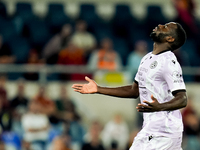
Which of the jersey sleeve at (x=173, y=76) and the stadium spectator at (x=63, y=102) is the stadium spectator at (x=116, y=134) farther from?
the jersey sleeve at (x=173, y=76)

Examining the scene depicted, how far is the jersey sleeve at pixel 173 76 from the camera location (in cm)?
452

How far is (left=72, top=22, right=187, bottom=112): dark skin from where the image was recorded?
4.28m

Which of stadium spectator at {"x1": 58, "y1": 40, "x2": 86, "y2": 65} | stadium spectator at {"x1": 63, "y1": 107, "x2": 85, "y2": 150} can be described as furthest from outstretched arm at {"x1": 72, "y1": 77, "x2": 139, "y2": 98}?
stadium spectator at {"x1": 58, "y1": 40, "x2": 86, "y2": 65}

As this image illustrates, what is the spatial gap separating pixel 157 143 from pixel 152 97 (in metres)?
0.63

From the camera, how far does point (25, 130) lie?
388 inches

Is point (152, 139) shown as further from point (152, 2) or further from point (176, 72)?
point (152, 2)

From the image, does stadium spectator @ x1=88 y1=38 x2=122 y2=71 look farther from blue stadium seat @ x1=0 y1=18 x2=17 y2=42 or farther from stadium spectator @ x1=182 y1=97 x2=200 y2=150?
blue stadium seat @ x1=0 y1=18 x2=17 y2=42

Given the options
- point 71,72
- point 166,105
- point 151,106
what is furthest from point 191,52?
point 151,106

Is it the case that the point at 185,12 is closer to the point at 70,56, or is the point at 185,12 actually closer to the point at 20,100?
the point at 70,56

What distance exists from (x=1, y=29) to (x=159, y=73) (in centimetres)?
838

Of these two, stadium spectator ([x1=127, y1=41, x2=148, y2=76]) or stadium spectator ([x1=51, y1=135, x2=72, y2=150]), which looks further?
stadium spectator ([x1=127, y1=41, x2=148, y2=76])

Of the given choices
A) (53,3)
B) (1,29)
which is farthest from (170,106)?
(53,3)

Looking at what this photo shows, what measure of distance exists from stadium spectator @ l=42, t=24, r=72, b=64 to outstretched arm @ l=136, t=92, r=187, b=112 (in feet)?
23.0

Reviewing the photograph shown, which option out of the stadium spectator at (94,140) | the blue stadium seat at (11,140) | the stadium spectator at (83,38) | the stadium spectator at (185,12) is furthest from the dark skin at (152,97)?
the stadium spectator at (185,12)
